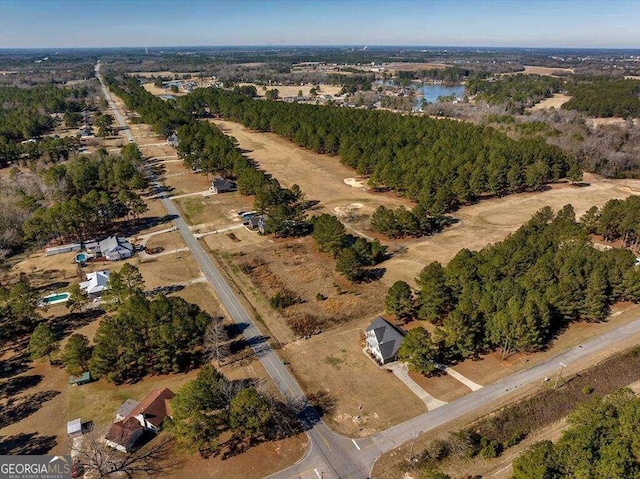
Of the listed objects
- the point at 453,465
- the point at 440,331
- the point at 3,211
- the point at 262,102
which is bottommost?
the point at 453,465

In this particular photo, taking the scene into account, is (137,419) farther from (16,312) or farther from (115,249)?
(115,249)

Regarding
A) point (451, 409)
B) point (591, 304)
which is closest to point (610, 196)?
point (591, 304)

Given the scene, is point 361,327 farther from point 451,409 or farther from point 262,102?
point 262,102

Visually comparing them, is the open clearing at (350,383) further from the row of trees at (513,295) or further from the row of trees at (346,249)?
the row of trees at (346,249)

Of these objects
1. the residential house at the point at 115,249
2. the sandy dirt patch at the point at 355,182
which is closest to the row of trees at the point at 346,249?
the residential house at the point at 115,249

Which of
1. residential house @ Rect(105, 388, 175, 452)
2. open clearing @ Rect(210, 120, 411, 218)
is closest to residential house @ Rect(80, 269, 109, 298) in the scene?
residential house @ Rect(105, 388, 175, 452)

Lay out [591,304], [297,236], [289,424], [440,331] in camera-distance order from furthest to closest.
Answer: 1. [297,236]
2. [591,304]
3. [440,331]
4. [289,424]

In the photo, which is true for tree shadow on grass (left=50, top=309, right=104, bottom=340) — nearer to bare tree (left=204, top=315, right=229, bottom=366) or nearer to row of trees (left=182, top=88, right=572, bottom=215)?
bare tree (left=204, top=315, right=229, bottom=366)
